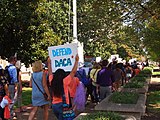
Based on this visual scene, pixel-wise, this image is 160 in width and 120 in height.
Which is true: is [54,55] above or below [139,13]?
below

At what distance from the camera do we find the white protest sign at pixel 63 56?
6660 mm

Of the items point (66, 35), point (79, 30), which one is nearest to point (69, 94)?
point (66, 35)

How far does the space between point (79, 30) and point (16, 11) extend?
23.4 meters

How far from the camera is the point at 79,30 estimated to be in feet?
134

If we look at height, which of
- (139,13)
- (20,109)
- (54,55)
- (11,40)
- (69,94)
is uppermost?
(139,13)

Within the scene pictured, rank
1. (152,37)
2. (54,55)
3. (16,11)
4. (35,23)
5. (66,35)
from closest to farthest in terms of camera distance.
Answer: (54,55) → (16,11) → (35,23) → (152,37) → (66,35)

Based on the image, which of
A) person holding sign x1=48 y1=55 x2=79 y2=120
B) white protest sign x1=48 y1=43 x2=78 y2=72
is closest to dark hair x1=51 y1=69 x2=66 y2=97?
person holding sign x1=48 y1=55 x2=79 y2=120

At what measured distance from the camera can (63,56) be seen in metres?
6.80

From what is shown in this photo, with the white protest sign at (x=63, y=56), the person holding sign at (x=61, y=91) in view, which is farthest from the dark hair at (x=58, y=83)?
the white protest sign at (x=63, y=56)

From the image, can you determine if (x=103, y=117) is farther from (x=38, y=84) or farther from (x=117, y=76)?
(x=117, y=76)

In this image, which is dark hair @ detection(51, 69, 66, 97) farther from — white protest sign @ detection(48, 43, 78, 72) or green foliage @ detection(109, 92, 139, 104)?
green foliage @ detection(109, 92, 139, 104)

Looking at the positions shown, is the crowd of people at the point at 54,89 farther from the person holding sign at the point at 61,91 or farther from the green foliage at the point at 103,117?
the green foliage at the point at 103,117

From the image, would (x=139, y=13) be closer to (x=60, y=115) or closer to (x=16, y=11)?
(x=16, y=11)

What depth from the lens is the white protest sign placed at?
6.66 metres
